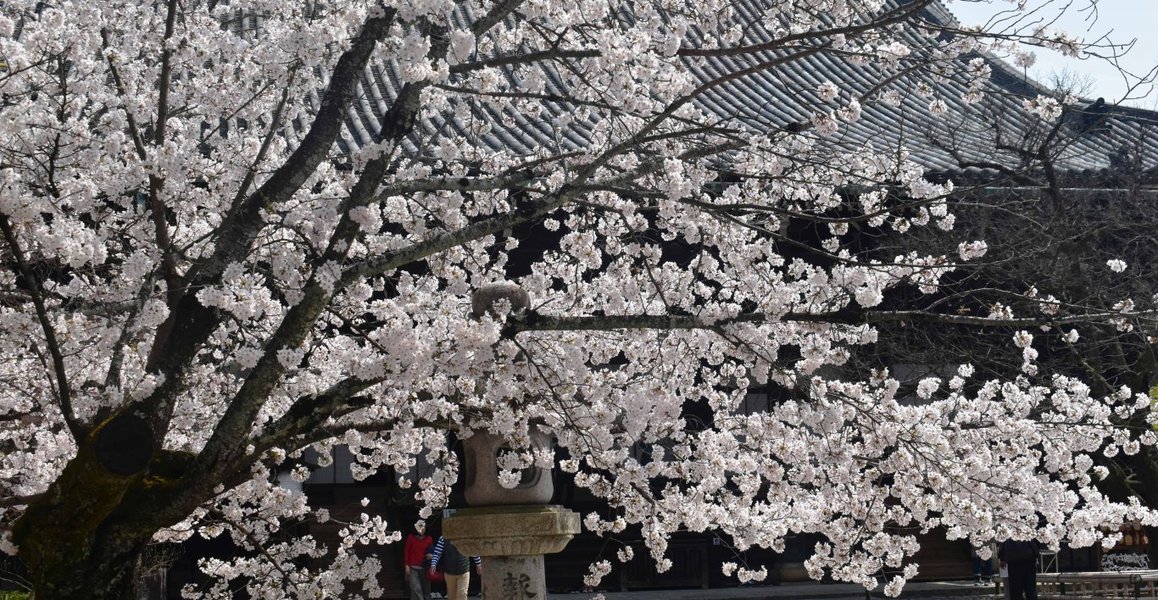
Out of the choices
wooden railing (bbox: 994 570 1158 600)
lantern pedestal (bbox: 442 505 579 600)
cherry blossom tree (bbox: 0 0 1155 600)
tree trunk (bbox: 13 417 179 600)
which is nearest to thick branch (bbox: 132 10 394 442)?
cherry blossom tree (bbox: 0 0 1155 600)

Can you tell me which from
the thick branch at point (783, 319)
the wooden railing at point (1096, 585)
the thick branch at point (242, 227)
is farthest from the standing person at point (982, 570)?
the thick branch at point (242, 227)

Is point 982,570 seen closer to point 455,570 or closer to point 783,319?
point 455,570

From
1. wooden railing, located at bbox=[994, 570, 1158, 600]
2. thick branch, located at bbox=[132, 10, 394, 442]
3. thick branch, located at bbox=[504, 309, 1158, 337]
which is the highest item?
thick branch, located at bbox=[132, 10, 394, 442]

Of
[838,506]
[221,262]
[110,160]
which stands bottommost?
[838,506]

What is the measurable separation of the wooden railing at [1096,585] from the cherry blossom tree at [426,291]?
3453mm

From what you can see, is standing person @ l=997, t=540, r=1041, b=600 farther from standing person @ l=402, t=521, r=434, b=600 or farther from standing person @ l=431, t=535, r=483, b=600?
standing person @ l=402, t=521, r=434, b=600

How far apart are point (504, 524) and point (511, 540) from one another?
0.34 feet

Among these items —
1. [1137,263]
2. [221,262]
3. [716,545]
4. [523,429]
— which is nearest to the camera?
[221,262]

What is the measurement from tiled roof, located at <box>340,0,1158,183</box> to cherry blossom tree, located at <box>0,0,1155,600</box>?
16.8ft

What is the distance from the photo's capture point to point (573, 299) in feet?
23.4

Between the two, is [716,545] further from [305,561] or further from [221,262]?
[221,262]

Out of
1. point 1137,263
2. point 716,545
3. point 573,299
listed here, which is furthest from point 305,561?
point 1137,263

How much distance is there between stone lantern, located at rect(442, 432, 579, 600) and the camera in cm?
665

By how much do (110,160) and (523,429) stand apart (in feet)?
8.02
